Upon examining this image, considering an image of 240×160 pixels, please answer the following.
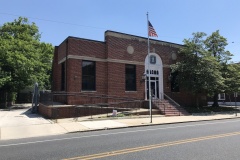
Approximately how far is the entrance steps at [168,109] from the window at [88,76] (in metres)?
6.45

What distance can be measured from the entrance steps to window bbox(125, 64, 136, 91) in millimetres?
2756

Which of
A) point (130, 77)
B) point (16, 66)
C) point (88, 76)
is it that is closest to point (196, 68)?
point (130, 77)

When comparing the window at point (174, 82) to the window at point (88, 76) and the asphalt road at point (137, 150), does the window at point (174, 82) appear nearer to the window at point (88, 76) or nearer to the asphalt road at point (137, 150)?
the window at point (88, 76)

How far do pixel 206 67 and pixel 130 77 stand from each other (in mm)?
8123

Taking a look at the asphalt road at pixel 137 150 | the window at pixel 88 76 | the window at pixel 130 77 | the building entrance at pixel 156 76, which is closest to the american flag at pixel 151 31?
the window at pixel 130 77

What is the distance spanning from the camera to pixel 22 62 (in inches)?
1208

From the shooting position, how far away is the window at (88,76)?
936 inches

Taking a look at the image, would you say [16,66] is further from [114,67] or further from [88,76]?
[114,67]

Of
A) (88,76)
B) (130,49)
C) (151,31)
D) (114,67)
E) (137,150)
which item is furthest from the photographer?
(130,49)

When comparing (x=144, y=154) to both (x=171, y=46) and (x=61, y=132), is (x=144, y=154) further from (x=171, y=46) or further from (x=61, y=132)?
(x=171, y=46)

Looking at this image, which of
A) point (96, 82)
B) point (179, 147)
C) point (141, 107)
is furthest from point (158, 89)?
point (179, 147)

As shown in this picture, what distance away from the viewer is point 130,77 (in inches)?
1041

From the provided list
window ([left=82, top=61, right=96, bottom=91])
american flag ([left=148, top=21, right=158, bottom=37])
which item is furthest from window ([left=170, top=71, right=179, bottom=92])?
window ([left=82, top=61, right=96, bottom=91])

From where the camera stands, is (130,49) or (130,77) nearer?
Answer: (130,49)
